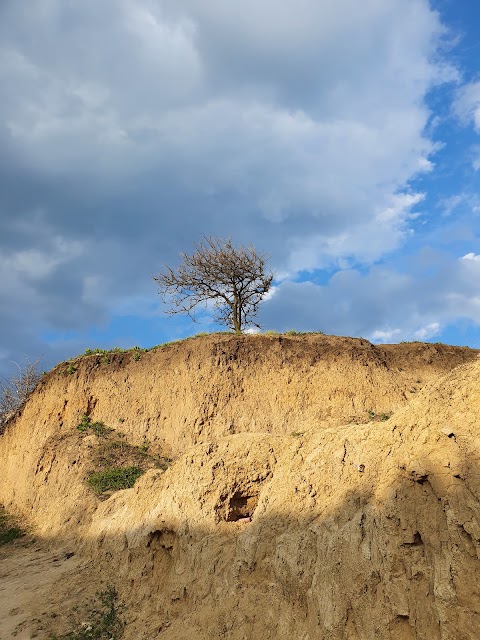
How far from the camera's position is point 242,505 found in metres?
10.2

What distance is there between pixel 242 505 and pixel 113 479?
982 centimetres

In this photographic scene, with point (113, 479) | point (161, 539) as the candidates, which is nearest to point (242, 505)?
point (161, 539)

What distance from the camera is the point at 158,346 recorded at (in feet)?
83.0

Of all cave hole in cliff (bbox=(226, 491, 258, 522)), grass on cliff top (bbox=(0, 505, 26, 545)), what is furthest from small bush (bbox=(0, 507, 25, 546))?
cave hole in cliff (bbox=(226, 491, 258, 522))

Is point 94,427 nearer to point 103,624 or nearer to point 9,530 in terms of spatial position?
point 9,530

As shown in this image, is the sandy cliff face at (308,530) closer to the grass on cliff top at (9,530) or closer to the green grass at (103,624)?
the green grass at (103,624)

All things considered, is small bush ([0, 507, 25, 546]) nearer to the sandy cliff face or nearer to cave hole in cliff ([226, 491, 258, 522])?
the sandy cliff face

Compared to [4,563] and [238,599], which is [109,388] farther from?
[238,599]

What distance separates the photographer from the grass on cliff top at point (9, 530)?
18188 mm

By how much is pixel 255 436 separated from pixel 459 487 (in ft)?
18.5

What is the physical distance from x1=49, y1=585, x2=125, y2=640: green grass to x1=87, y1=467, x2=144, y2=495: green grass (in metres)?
7.28

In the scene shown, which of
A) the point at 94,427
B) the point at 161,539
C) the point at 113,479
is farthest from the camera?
the point at 94,427

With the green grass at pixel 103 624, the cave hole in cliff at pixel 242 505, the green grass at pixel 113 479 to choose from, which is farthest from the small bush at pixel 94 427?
the cave hole in cliff at pixel 242 505

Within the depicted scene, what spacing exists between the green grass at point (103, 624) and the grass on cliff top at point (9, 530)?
9.52m
